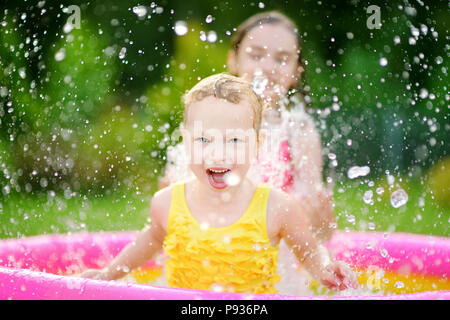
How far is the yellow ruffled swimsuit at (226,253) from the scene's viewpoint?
1554 millimetres

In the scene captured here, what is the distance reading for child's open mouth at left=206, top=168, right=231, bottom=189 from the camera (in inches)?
60.7

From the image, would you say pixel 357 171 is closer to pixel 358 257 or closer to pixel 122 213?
pixel 358 257

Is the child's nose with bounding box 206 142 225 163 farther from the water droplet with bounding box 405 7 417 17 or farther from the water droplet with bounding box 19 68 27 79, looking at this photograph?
the water droplet with bounding box 405 7 417 17

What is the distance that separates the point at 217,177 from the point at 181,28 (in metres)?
1.69

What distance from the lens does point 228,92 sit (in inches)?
61.2

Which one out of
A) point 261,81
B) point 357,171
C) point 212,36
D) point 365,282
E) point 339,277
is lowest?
point 365,282

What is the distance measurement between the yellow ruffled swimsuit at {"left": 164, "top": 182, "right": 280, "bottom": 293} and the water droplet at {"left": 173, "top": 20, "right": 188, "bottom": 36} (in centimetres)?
157

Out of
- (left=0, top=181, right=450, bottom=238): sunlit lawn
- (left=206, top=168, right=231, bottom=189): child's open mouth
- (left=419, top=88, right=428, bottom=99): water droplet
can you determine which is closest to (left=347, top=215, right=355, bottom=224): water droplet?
(left=0, top=181, right=450, bottom=238): sunlit lawn

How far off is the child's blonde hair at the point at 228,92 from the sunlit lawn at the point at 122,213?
1860mm

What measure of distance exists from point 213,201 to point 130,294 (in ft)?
1.44

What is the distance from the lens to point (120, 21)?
9.63 ft

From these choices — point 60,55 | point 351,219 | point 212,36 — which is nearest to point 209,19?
point 212,36
